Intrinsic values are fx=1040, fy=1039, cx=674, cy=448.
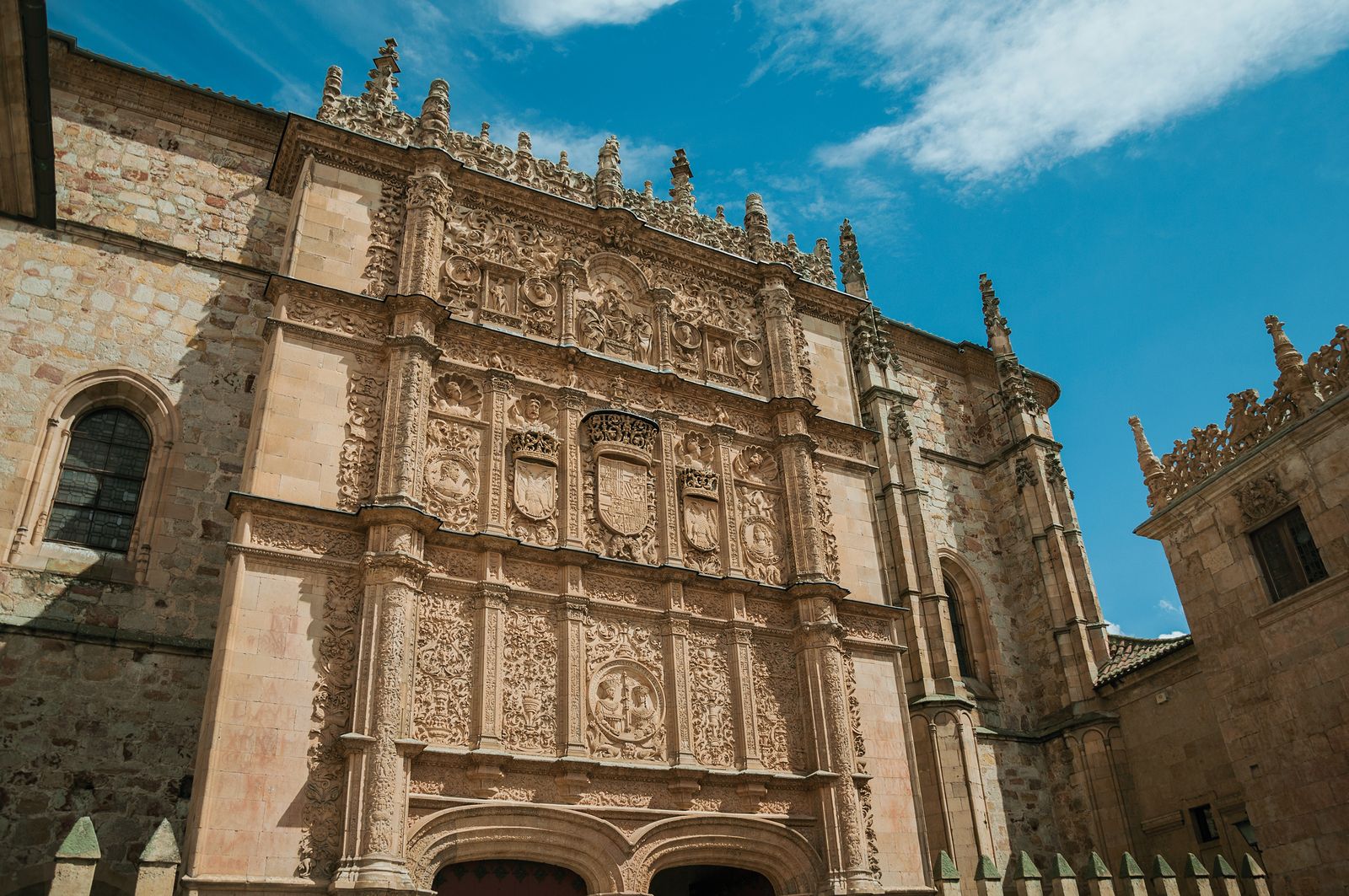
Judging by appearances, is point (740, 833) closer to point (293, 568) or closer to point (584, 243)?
point (293, 568)

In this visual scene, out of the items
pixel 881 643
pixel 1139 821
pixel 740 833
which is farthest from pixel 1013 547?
pixel 740 833

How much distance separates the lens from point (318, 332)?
46.6 ft

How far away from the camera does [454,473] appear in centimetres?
1434

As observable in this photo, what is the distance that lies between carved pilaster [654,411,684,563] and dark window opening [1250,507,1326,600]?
844 centimetres

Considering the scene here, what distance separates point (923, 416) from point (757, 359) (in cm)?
728

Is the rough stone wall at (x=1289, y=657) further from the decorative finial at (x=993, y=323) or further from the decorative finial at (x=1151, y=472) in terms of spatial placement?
the decorative finial at (x=993, y=323)

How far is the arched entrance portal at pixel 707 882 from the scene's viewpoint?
15.2 metres

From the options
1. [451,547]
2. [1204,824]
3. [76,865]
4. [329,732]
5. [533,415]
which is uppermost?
[533,415]

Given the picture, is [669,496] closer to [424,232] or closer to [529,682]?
[529,682]

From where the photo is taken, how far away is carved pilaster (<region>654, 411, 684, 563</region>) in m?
15.5

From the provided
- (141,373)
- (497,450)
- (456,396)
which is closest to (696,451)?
(497,450)

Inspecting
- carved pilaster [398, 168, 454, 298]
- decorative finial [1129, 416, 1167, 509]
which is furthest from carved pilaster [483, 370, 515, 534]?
decorative finial [1129, 416, 1167, 509]

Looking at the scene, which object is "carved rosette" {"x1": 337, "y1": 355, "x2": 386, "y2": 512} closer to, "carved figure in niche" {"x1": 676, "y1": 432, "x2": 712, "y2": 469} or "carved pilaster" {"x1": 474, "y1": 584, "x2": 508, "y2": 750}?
"carved pilaster" {"x1": 474, "y1": 584, "x2": 508, "y2": 750}

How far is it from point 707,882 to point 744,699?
11.8ft
